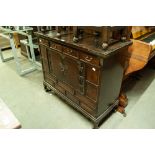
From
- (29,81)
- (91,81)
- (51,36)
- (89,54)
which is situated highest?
(51,36)

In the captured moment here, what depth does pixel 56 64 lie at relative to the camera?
75.4 inches

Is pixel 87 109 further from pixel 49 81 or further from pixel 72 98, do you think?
pixel 49 81

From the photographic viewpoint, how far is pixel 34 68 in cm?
318

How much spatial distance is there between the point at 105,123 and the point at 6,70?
2.49 m

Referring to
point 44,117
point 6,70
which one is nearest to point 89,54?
point 44,117

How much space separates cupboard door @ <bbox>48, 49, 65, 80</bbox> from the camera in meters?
1.81

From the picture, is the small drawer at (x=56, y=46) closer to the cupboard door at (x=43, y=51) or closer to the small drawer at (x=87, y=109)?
the cupboard door at (x=43, y=51)

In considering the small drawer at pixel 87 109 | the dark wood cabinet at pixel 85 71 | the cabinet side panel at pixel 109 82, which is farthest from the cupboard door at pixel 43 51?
the cabinet side panel at pixel 109 82

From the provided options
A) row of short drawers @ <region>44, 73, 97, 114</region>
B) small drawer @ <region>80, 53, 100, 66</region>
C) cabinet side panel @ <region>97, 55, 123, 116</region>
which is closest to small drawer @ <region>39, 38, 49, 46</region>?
row of short drawers @ <region>44, 73, 97, 114</region>

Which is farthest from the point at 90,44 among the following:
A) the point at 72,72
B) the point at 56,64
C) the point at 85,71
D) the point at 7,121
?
the point at 7,121

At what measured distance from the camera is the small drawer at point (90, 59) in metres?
1.33

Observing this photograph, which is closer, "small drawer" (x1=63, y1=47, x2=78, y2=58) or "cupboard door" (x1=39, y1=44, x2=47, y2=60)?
"small drawer" (x1=63, y1=47, x2=78, y2=58)

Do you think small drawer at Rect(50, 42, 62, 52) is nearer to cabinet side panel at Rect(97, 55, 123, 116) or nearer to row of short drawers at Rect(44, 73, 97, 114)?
row of short drawers at Rect(44, 73, 97, 114)

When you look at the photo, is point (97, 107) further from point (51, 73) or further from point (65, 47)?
point (51, 73)
